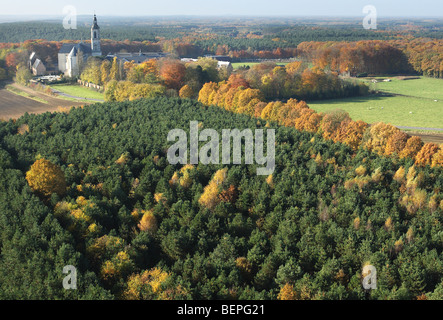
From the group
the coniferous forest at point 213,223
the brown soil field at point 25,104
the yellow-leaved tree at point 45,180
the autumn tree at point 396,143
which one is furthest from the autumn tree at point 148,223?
the brown soil field at point 25,104

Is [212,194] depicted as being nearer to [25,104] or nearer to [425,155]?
[425,155]

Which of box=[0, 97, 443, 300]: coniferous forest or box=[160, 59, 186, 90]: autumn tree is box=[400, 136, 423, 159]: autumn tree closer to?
box=[0, 97, 443, 300]: coniferous forest

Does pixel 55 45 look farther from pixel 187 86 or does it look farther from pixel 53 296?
pixel 53 296

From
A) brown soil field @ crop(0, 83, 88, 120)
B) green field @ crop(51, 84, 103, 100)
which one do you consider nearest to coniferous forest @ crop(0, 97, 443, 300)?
brown soil field @ crop(0, 83, 88, 120)

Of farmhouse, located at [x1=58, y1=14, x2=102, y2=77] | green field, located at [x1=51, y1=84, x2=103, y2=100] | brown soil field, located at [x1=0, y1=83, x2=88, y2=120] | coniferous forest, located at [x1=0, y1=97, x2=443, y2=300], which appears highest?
farmhouse, located at [x1=58, y1=14, x2=102, y2=77]

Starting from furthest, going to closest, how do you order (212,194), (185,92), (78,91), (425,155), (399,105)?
(78,91) → (399,105) → (185,92) → (425,155) → (212,194)

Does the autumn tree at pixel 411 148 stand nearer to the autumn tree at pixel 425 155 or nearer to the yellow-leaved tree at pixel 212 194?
the autumn tree at pixel 425 155

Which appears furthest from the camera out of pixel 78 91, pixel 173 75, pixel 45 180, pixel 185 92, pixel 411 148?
pixel 78 91

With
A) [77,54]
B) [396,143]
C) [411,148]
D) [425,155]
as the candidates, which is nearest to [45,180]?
[396,143]
